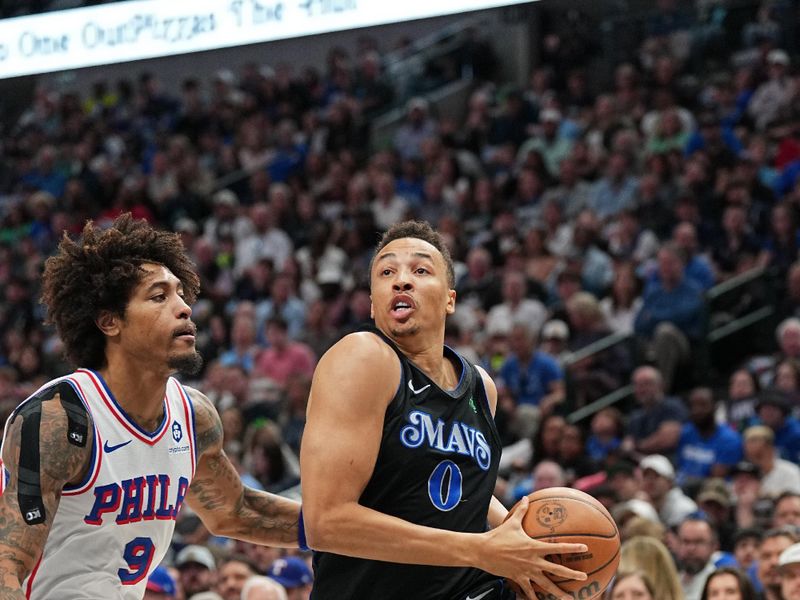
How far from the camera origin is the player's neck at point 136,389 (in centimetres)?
394

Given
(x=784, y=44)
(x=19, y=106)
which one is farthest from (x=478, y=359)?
(x=19, y=106)

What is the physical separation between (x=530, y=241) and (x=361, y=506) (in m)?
8.03

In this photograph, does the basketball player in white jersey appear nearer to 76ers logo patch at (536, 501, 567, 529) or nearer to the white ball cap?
76ers logo patch at (536, 501, 567, 529)

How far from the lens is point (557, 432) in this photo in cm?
887

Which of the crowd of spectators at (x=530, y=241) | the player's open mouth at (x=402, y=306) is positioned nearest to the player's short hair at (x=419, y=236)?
the player's open mouth at (x=402, y=306)

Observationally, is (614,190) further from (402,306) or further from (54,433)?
(54,433)

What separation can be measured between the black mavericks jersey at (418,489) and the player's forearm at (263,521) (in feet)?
2.15

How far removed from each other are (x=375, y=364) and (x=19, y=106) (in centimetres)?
1752

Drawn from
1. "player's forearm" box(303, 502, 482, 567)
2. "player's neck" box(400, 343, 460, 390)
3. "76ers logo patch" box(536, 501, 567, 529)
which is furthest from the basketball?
"player's neck" box(400, 343, 460, 390)

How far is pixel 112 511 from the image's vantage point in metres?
3.80

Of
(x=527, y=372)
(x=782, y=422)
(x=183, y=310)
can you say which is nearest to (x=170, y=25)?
(x=527, y=372)

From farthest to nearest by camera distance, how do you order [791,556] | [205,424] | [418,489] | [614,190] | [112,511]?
[614,190] < [791,556] < [205,424] < [112,511] < [418,489]

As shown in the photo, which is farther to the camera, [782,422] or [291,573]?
[782,422]

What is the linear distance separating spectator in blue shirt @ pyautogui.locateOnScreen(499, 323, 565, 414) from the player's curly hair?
613 centimetres
